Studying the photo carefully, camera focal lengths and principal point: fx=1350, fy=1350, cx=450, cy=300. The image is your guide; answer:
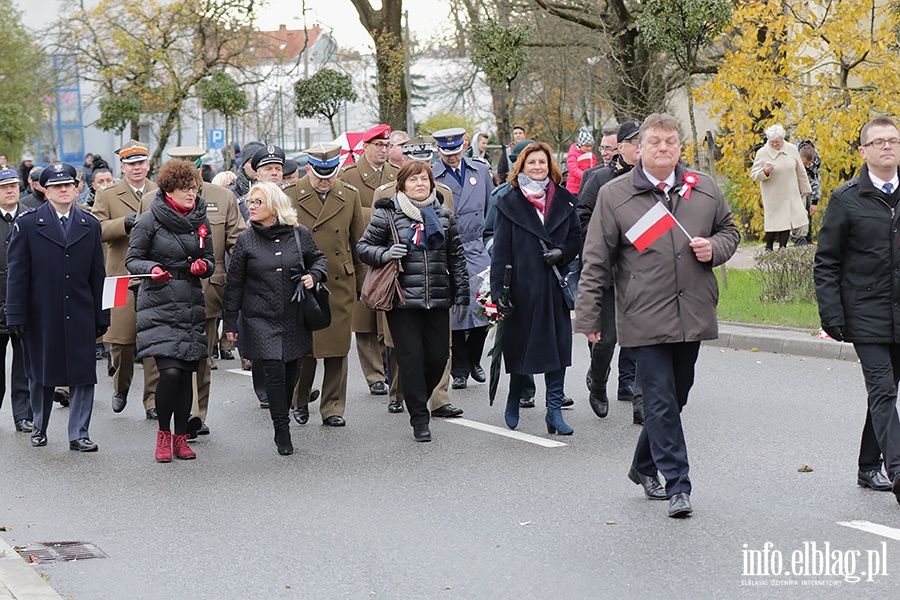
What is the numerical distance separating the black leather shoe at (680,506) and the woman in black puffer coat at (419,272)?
2.74 meters

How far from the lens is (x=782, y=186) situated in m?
19.1

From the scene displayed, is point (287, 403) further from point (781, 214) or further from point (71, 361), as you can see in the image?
point (781, 214)

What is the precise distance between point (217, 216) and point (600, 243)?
4.41 meters

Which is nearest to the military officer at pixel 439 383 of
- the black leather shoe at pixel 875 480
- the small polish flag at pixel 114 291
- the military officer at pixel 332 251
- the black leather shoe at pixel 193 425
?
the military officer at pixel 332 251

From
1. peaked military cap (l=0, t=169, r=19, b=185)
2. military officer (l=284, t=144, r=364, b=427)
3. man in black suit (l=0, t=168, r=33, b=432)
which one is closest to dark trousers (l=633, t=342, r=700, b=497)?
military officer (l=284, t=144, r=364, b=427)

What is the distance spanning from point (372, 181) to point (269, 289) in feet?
10.1

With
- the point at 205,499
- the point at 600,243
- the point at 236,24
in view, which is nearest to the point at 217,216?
the point at 205,499

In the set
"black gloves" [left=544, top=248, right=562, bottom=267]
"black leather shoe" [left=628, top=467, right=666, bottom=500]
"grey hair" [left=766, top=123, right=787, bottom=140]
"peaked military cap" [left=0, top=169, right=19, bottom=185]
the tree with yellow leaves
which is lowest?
"black leather shoe" [left=628, top=467, right=666, bottom=500]

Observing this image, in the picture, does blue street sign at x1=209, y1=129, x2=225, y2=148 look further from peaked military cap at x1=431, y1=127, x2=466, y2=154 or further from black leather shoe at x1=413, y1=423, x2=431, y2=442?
black leather shoe at x1=413, y1=423, x2=431, y2=442

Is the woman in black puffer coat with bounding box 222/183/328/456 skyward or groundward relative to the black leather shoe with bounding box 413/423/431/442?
skyward

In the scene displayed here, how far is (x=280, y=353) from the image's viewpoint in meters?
9.03

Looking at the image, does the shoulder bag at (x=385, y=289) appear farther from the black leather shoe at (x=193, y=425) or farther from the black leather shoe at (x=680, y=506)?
the black leather shoe at (x=680, y=506)

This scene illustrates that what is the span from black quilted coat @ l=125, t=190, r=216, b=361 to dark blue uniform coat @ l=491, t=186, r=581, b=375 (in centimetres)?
203

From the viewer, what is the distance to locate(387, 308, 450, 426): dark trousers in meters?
9.22
